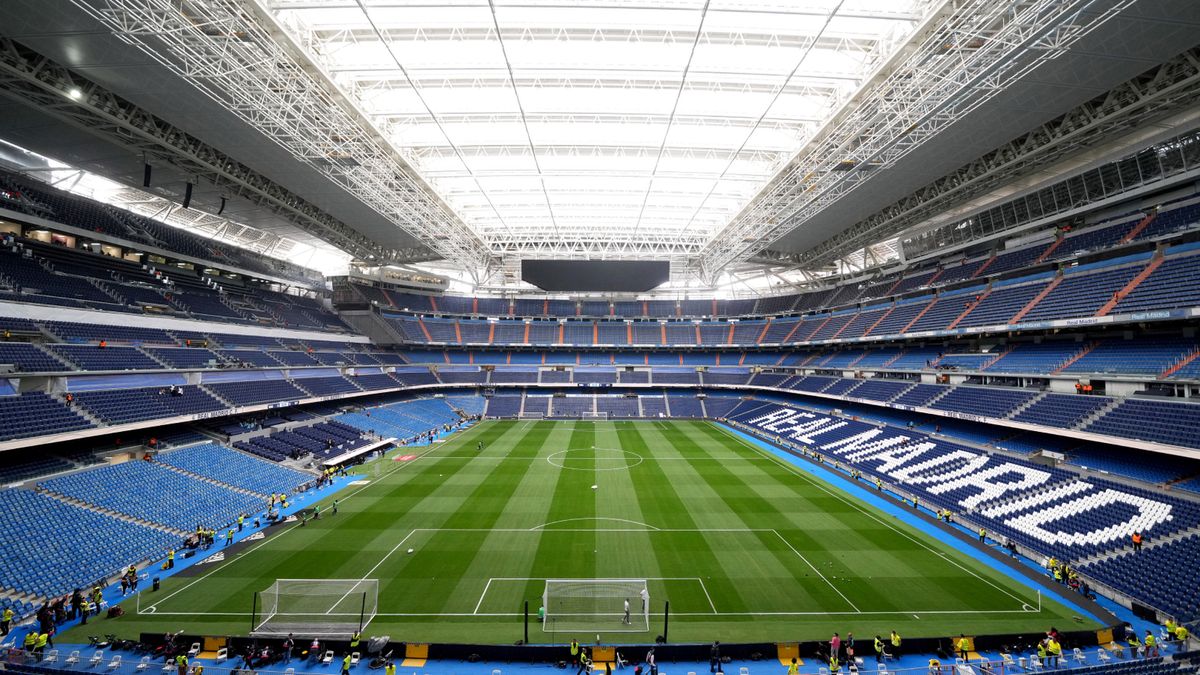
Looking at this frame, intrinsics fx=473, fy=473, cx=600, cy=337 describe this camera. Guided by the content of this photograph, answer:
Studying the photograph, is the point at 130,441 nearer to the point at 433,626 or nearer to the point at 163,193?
the point at 163,193

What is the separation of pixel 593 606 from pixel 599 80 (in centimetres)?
1744

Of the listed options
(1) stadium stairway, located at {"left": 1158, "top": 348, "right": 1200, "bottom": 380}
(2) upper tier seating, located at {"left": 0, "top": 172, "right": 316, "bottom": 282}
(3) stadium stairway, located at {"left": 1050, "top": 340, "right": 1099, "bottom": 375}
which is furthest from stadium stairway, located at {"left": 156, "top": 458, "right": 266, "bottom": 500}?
(3) stadium stairway, located at {"left": 1050, "top": 340, "right": 1099, "bottom": 375}

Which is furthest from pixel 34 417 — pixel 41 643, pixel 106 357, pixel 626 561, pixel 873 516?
pixel 873 516

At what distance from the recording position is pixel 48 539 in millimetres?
13414

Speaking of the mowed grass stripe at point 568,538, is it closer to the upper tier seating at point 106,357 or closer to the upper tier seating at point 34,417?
the upper tier seating at point 34,417

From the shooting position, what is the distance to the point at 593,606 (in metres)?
11.8

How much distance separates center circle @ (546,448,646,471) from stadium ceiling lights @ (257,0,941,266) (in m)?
15.8

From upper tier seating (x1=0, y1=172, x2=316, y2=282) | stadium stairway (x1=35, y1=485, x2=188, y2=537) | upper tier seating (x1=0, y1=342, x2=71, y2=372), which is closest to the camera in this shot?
stadium stairway (x1=35, y1=485, x2=188, y2=537)

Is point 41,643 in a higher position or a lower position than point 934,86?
lower

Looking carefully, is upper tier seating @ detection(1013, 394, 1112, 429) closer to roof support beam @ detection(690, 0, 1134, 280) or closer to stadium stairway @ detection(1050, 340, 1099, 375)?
stadium stairway @ detection(1050, 340, 1099, 375)

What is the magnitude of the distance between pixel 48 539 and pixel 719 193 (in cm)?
3020

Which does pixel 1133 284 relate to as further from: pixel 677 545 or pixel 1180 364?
pixel 677 545

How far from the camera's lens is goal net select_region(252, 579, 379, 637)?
1117cm

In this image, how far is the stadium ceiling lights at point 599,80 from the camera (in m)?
14.8
